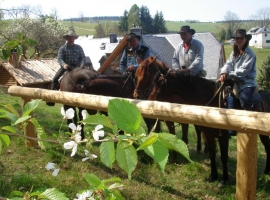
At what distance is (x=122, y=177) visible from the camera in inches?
193

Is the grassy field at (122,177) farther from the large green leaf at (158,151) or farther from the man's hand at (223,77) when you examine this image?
the large green leaf at (158,151)

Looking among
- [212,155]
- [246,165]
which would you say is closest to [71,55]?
[212,155]

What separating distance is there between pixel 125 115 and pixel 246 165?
8.20 ft

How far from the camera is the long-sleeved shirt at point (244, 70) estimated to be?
4.91m

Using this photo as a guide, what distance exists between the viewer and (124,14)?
7131cm

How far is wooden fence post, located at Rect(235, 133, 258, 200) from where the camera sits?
3052mm

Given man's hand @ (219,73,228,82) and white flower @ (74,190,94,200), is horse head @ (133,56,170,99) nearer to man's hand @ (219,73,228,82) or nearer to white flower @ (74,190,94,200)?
man's hand @ (219,73,228,82)

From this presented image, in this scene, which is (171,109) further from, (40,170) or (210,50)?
(210,50)

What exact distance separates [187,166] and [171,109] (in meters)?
2.45

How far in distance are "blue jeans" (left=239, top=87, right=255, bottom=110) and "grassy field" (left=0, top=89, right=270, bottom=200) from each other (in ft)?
3.77

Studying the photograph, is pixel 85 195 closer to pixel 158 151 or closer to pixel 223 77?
pixel 158 151

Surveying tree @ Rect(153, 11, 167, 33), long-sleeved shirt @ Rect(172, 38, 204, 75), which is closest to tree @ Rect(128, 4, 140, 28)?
tree @ Rect(153, 11, 167, 33)

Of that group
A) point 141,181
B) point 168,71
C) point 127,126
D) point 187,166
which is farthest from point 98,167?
point 127,126

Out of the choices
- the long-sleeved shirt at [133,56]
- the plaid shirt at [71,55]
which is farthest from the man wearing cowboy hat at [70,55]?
the long-sleeved shirt at [133,56]
